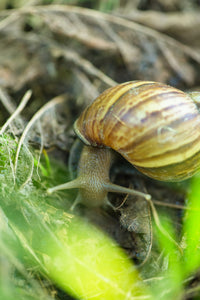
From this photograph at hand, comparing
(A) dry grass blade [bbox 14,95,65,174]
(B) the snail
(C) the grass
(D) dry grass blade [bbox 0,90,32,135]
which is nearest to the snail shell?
(B) the snail

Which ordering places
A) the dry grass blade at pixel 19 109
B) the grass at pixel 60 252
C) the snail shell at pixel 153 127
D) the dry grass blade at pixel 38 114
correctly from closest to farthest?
the grass at pixel 60 252 → the snail shell at pixel 153 127 → the dry grass blade at pixel 38 114 → the dry grass blade at pixel 19 109

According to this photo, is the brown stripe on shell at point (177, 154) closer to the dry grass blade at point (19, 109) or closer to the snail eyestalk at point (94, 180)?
the snail eyestalk at point (94, 180)

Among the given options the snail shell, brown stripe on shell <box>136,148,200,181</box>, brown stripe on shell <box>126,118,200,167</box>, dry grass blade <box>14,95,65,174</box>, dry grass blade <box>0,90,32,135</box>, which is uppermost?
dry grass blade <box>0,90,32,135</box>

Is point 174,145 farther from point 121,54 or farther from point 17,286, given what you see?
point 121,54

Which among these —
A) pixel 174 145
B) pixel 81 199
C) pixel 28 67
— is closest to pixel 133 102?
pixel 174 145

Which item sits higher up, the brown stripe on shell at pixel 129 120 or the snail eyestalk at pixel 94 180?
the brown stripe on shell at pixel 129 120

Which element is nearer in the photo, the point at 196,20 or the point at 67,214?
the point at 67,214

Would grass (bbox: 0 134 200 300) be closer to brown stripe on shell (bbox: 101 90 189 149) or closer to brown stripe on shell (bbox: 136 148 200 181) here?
brown stripe on shell (bbox: 136 148 200 181)

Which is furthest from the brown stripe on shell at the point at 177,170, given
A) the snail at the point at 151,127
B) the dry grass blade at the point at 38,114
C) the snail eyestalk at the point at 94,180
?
the dry grass blade at the point at 38,114
